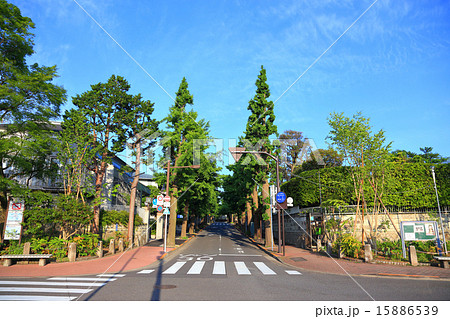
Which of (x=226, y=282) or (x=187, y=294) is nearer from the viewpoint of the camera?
(x=187, y=294)

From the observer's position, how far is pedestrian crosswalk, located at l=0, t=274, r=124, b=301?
7.21m

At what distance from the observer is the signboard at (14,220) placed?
1564 cm

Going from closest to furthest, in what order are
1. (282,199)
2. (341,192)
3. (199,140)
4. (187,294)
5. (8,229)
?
(187,294) < (8,229) < (282,199) < (341,192) < (199,140)

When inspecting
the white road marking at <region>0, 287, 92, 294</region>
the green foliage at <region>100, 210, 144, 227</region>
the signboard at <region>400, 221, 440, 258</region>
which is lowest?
the white road marking at <region>0, 287, 92, 294</region>

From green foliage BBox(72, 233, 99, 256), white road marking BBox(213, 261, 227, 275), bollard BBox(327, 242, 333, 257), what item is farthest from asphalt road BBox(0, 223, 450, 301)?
bollard BBox(327, 242, 333, 257)

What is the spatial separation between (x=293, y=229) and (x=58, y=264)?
20.8 m

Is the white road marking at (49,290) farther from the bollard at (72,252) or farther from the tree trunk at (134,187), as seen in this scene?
the tree trunk at (134,187)

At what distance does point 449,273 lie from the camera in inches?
457

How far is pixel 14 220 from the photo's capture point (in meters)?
15.7

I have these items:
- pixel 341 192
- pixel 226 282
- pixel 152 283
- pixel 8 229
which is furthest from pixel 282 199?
pixel 8 229

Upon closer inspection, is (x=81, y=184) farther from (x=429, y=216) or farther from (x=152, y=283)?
(x=429, y=216)

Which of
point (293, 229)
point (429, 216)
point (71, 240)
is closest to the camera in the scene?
point (71, 240)

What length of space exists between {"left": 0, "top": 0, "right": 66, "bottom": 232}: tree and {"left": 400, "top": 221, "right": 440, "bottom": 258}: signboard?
21396 mm

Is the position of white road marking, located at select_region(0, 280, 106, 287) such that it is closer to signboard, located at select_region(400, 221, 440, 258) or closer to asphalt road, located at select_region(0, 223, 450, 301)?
asphalt road, located at select_region(0, 223, 450, 301)
